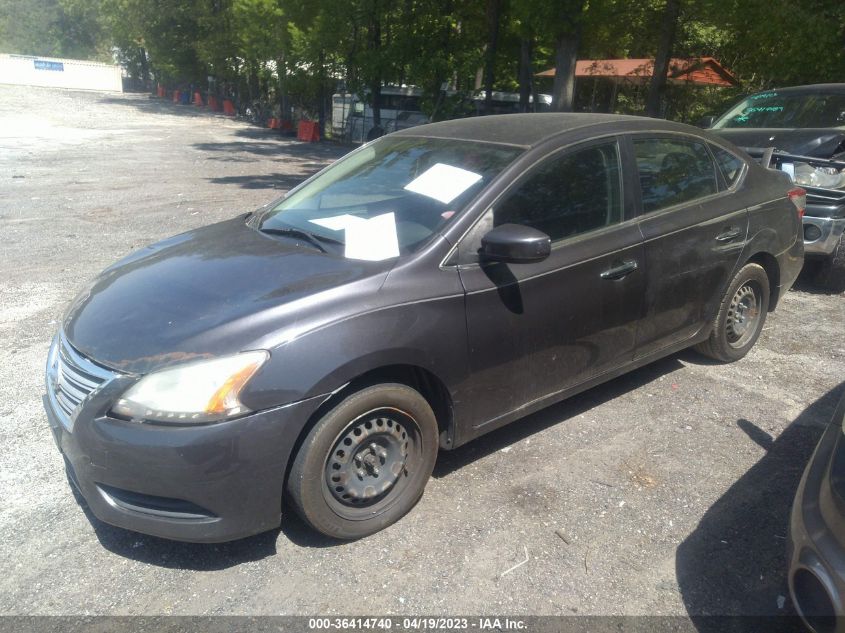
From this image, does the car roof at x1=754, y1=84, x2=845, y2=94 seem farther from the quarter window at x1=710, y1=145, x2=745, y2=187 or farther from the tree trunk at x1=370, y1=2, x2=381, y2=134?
the tree trunk at x1=370, y1=2, x2=381, y2=134

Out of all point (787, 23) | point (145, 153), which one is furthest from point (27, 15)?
point (787, 23)

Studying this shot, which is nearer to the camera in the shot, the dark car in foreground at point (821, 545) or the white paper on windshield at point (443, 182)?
the dark car in foreground at point (821, 545)

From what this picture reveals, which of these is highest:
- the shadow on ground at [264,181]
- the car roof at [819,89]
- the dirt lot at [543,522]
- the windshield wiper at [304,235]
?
the car roof at [819,89]

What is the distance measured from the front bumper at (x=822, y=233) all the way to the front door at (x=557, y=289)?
3343mm

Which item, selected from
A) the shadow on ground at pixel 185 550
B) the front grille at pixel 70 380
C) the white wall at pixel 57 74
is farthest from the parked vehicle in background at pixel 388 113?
the white wall at pixel 57 74

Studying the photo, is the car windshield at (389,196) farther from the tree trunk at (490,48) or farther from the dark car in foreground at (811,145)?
the tree trunk at (490,48)

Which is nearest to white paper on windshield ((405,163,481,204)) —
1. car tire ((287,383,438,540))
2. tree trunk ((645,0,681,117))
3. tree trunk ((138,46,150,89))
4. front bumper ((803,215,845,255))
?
car tire ((287,383,438,540))

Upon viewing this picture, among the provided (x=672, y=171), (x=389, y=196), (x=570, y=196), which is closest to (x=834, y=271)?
(x=672, y=171)

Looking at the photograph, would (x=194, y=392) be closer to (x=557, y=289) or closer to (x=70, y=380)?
(x=70, y=380)

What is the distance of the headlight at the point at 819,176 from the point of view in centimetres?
649

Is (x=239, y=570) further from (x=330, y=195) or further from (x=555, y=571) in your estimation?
(x=330, y=195)

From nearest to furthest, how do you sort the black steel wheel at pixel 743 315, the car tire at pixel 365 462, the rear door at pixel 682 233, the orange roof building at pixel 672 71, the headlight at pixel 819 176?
1. the car tire at pixel 365 462
2. the rear door at pixel 682 233
3. the black steel wheel at pixel 743 315
4. the headlight at pixel 819 176
5. the orange roof building at pixel 672 71

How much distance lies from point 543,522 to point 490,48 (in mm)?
19892

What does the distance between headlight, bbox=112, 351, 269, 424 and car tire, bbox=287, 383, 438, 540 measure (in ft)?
1.23
